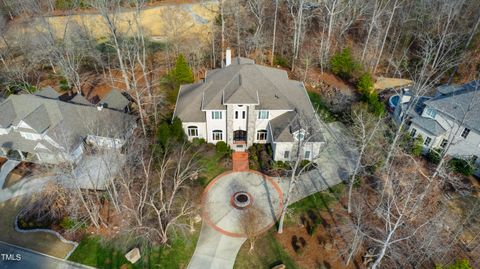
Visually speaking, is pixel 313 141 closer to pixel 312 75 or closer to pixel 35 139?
pixel 312 75

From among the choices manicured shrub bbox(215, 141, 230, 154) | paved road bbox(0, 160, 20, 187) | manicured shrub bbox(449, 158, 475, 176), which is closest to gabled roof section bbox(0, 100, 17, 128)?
paved road bbox(0, 160, 20, 187)

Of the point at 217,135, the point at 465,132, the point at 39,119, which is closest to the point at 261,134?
the point at 217,135

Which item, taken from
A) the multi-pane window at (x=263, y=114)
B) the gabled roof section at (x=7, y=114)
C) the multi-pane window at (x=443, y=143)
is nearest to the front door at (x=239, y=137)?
the multi-pane window at (x=263, y=114)

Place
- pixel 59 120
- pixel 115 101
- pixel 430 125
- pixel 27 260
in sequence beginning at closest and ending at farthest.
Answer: pixel 27 260
pixel 430 125
pixel 59 120
pixel 115 101

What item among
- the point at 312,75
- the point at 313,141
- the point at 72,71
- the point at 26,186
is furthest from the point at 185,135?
the point at 312,75

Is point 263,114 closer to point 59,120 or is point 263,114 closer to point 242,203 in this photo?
point 242,203

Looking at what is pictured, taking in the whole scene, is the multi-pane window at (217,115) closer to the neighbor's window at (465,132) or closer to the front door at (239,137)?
the front door at (239,137)
